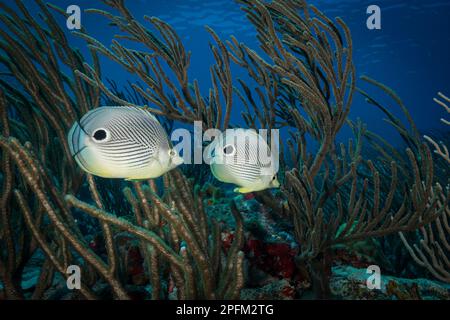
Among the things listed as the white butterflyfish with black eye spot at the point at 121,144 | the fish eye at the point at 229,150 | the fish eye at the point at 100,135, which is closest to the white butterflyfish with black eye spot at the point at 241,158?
the fish eye at the point at 229,150

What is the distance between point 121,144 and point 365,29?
1202 inches

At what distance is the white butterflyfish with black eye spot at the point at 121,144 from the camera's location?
1460 mm

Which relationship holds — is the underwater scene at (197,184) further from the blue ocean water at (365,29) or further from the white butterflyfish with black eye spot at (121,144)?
the blue ocean water at (365,29)

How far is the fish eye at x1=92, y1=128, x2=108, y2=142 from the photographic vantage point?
147 cm

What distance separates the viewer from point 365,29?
A: 26078mm

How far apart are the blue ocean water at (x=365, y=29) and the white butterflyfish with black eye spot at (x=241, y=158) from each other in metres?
16.4

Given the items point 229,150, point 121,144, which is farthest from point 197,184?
point 121,144

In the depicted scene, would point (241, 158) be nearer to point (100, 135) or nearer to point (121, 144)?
point (121, 144)

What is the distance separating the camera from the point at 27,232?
8.11ft

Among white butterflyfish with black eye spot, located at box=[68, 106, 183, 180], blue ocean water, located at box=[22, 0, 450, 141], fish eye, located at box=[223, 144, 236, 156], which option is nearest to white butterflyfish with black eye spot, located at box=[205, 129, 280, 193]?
fish eye, located at box=[223, 144, 236, 156]
